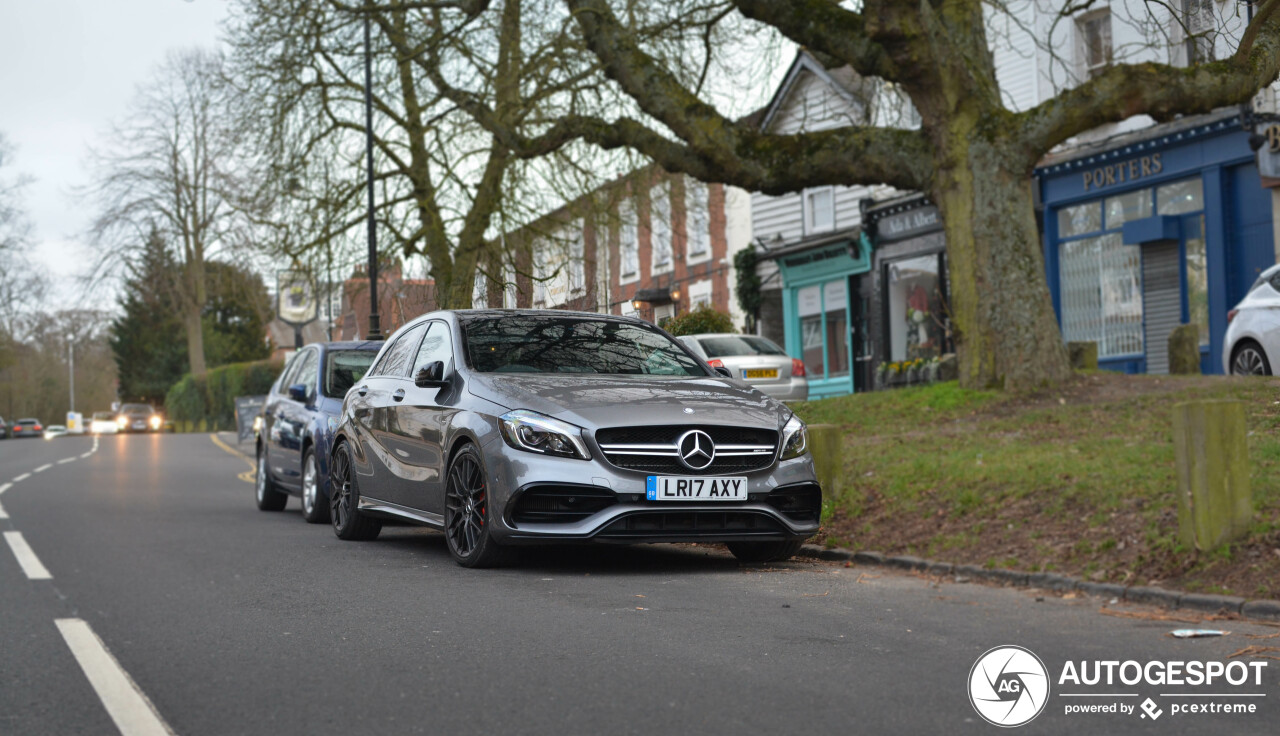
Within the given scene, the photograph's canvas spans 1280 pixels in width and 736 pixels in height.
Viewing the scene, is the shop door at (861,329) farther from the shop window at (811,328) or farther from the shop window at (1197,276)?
the shop window at (1197,276)

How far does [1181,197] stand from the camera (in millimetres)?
23125

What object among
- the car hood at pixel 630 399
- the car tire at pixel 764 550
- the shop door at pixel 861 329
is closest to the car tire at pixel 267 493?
the car hood at pixel 630 399

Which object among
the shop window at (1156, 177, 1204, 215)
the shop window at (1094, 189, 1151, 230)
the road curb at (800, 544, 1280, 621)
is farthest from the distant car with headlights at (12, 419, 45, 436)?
the road curb at (800, 544, 1280, 621)

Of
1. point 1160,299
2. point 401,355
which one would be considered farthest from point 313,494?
point 1160,299

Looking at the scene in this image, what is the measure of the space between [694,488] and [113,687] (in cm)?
366

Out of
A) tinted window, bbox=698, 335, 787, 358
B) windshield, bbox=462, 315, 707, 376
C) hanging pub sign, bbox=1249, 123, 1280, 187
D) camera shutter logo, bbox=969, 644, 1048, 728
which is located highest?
hanging pub sign, bbox=1249, 123, 1280, 187

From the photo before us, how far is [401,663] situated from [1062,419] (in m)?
8.85

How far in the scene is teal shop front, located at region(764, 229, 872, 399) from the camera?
32250 millimetres

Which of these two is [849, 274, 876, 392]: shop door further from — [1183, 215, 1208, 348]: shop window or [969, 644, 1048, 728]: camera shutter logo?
[969, 644, 1048, 728]: camera shutter logo

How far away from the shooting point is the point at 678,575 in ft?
27.5

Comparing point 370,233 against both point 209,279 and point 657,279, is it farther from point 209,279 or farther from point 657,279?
point 209,279

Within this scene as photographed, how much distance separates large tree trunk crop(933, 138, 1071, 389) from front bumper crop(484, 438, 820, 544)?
7216 mm

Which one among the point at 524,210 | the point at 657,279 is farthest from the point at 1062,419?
the point at 657,279

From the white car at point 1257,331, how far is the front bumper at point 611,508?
366 inches
